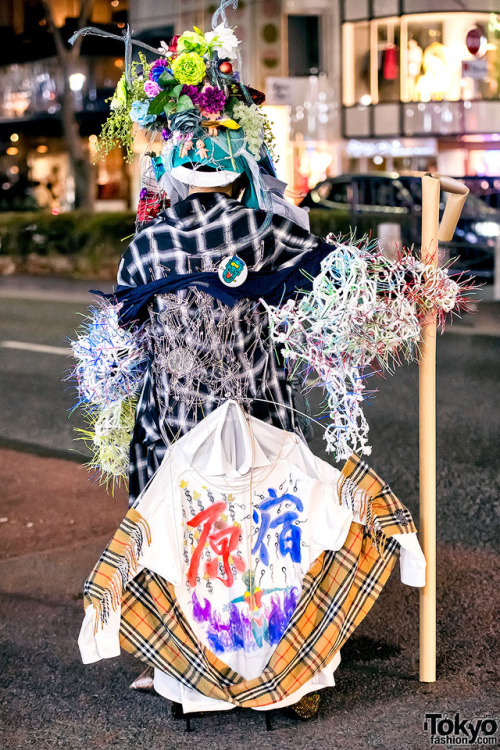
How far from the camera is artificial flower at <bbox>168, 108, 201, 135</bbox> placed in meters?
3.09

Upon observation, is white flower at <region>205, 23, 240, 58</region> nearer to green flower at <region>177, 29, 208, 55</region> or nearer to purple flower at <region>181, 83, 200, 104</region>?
green flower at <region>177, 29, 208, 55</region>

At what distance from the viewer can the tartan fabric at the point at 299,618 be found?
3092mm

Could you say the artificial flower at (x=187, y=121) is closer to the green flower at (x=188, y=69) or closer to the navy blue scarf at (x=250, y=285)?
the green flower at (x=188, y=69)

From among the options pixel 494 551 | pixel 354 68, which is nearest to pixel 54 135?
pixel 354 68

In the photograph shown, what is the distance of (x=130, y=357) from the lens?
3264mm

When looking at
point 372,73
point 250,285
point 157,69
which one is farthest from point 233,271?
point 372,73

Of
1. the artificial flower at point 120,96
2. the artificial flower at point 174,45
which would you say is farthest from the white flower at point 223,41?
the artificial flower at point 120,96

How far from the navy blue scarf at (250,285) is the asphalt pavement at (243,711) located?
1.38m

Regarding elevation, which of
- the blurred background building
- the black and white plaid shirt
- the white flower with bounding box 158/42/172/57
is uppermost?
the blurred background building

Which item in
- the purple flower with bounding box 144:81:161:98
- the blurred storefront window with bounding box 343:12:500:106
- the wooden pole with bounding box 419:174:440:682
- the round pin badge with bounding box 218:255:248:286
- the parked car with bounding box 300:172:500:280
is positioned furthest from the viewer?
the blurred storefront window with bounding box 343:12:500:106

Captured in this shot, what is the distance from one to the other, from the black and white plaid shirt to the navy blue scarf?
0.03m

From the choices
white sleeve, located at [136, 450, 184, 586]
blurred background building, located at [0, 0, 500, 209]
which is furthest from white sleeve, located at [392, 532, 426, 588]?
blurred background building, located at [0, 0, 500, 209]

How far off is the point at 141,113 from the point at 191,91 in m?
0.20

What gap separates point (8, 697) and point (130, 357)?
129 cm
